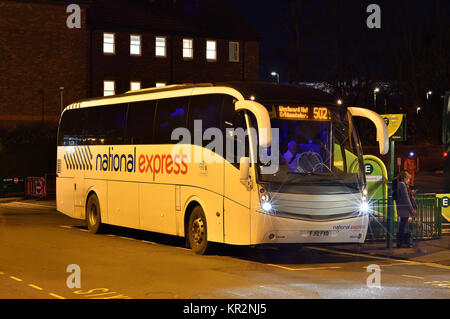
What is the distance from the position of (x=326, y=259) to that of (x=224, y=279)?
154 inches

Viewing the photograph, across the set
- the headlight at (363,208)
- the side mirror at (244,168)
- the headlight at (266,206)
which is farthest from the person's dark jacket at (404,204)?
the side mirror at (244,168)

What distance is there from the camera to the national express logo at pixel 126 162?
18172 mm

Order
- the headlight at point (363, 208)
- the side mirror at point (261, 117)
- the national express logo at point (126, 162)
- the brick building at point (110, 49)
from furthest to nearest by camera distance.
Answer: the brick building at point (110, 49) → the national express logo at point (126, 162) → the headlight at point (363, 208) → the side mirror at point (261, 117)

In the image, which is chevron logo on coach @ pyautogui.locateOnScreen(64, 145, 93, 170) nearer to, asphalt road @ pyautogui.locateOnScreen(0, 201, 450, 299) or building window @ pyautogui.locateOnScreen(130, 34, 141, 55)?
asphalt road @ pyautogui.locateOnScreen(0, 201, 450, 299)

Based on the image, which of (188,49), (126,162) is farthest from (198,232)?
(188,49)

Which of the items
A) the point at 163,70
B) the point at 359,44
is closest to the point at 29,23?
the point at 163,70

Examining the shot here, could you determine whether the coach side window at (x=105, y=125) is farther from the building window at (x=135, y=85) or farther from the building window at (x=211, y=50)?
the building window at (x=211, y=50)

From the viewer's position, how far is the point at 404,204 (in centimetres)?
1852

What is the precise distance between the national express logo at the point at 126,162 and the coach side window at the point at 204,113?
75cm

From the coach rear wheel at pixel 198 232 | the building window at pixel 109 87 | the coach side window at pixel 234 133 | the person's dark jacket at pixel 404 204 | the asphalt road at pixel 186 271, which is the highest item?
the building window at pixel 109 87

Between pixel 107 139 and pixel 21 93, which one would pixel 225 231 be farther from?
pixel 21 93

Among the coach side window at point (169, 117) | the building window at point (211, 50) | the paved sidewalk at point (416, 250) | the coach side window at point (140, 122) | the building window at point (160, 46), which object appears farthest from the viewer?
the building window at point (211, 50)

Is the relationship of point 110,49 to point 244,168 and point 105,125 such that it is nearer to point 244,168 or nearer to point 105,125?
point 105,125

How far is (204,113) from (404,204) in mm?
4964
